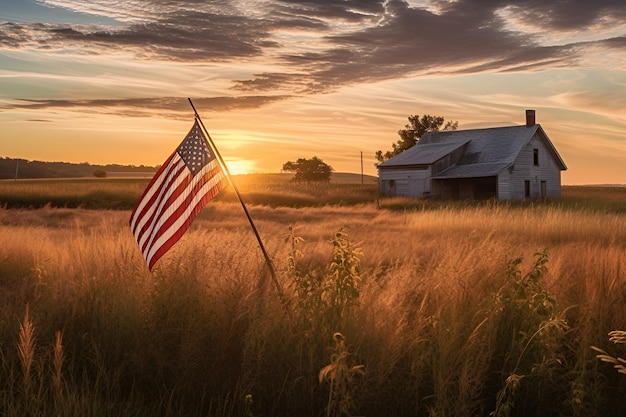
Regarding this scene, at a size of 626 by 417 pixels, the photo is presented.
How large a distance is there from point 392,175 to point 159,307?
48.2 metres

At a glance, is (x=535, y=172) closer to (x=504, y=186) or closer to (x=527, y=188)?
(x=527, y=188)

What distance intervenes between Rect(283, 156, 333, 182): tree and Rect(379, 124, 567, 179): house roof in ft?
149

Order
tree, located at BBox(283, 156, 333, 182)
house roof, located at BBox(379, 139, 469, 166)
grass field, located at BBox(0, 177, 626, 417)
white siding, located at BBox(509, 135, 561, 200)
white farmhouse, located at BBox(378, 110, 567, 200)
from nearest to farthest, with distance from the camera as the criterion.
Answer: grass field, located at BBox(0, 177, 626, 417) < white farmhouse, located at BBox(378, 110, 567, 200) < white siding, located at BBox(509, 135, 561, 200) < house roof, located at BBox(379, 139, 469, 166) < tree, located at BBox(283, 156, 333, 182)

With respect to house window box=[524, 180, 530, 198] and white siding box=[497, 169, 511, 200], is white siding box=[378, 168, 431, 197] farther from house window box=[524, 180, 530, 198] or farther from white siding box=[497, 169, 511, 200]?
house window box=[524, 180, 530, 198]

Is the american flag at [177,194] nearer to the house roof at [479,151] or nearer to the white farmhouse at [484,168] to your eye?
the house roof at [479,151]

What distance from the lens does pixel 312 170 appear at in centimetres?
10500

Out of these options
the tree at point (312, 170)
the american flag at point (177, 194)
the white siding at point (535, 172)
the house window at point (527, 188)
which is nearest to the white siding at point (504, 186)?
the white siding at point (535, 172)

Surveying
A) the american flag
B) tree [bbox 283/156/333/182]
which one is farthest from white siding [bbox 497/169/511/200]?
tree [bbox 283/156/333/182]

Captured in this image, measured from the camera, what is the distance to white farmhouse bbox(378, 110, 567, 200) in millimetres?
50562

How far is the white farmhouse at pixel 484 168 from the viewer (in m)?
50.6

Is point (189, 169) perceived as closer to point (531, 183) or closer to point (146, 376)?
point (146, 376)

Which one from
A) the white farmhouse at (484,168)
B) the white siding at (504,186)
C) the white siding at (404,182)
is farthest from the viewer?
the white siding at (404,182)

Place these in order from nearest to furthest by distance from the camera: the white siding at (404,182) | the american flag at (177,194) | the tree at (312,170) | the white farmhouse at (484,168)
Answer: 1. the american flag at (177,194)
2. the white farmhouse at (484,168)
3. the white siding at (404,182)
4. the tree at (312,170)

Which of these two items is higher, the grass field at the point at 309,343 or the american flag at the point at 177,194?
the american flag at the point at 177,194
